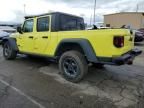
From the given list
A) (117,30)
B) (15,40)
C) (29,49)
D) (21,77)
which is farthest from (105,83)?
(15,40)

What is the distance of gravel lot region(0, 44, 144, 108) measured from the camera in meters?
4.02

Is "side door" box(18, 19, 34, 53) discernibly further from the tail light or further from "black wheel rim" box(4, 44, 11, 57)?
the tail light

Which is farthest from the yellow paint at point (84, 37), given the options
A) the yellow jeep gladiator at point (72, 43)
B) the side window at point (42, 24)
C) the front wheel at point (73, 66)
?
the front wheel at point (73, 66)

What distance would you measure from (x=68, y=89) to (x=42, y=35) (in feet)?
7.35

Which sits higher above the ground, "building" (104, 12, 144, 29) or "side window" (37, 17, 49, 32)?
"building" (104, 12, 144, 29)

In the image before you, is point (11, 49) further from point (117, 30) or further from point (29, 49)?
point (117, 30)

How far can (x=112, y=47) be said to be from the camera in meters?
4.46

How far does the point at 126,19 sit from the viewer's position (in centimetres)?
4156

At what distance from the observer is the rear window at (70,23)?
6.16 metres

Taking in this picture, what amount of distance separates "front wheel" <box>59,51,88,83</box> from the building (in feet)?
119

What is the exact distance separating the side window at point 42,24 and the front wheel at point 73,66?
52.2 inches

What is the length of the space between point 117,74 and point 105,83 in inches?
43.6

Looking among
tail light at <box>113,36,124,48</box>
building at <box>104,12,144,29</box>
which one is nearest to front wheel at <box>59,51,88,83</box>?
tail light at <box>113,36,124,48</box>

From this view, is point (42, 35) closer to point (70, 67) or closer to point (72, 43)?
point (72, 43)
